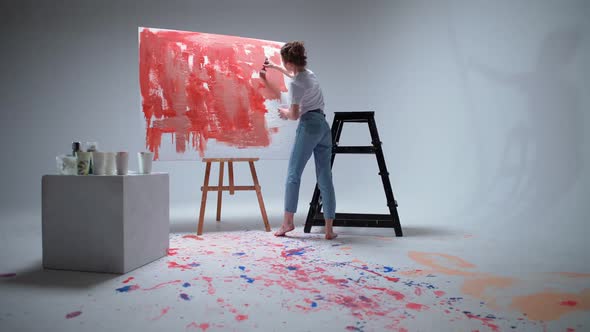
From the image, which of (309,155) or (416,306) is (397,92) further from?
(416,306)

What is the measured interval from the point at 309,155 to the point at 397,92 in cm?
257

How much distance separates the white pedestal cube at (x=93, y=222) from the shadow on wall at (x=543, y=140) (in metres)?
2.94

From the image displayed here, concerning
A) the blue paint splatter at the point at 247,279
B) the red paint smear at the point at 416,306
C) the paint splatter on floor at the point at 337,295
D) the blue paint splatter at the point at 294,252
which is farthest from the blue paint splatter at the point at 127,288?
the red paint smear at the point at 416,306

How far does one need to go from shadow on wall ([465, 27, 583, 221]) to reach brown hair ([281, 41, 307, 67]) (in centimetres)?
213

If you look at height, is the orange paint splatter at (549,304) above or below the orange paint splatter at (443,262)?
above

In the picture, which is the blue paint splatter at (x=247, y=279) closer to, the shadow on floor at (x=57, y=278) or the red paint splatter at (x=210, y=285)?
the red paint splatter at (x=210, y=285)

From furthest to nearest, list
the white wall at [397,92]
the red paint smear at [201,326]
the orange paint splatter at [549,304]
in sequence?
the white wall at [397,92] < the orange paint splatter at [549,304] < the red paint smear at [201,326]

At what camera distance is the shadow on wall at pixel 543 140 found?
132 inches

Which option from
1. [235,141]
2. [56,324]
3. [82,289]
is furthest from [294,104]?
[56,324]

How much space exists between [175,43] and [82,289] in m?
1.95

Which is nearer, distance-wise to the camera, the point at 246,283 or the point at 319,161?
the point at 246,283

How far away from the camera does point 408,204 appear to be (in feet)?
15.0

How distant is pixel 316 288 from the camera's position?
1.89 meters

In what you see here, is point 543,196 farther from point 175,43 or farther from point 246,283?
point 175,43
